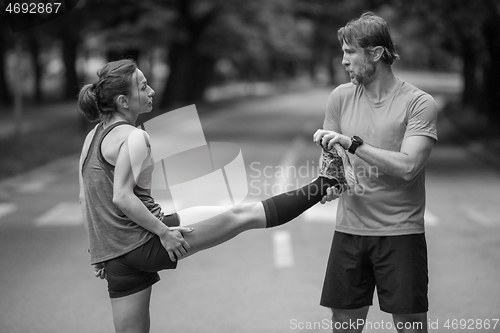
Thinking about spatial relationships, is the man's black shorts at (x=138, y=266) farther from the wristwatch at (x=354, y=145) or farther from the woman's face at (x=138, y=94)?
the wristwatch at (x=354, y=145)

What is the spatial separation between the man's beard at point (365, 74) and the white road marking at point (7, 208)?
785cm

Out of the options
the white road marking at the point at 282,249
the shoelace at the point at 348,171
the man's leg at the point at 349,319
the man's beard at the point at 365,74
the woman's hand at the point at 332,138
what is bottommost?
the white road marking at the point at 282,249

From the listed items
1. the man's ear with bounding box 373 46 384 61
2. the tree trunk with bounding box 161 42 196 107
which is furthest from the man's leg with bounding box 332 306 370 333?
the tree trunk with bounding box 161 42 196 107

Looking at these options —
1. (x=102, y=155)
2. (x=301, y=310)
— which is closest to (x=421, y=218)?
(x=102, y=155)

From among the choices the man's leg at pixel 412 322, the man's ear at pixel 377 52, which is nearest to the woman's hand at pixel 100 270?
the man's leg at pixel 412 322

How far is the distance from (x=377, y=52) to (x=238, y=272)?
4.17 meters

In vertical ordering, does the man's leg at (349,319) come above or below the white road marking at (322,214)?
above

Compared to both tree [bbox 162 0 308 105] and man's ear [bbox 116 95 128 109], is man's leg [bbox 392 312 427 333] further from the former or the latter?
tree [bbox 162 0 308 105]

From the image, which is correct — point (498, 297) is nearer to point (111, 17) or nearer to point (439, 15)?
point (439, 15)

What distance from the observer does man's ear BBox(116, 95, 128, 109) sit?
347 centimetres

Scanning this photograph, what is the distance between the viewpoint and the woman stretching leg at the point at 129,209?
3389mm

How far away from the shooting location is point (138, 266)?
3.51 m

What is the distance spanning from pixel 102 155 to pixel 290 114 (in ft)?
106

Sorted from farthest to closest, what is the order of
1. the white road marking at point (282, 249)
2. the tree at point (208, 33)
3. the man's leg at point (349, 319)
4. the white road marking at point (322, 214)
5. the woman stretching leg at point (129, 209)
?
the tree at point (208, 33), the white road marking at point (322, 214), the white road marking at point (282, 249), the man's leg at point (349, 319), the woman stretching leg at point (129, 209)
